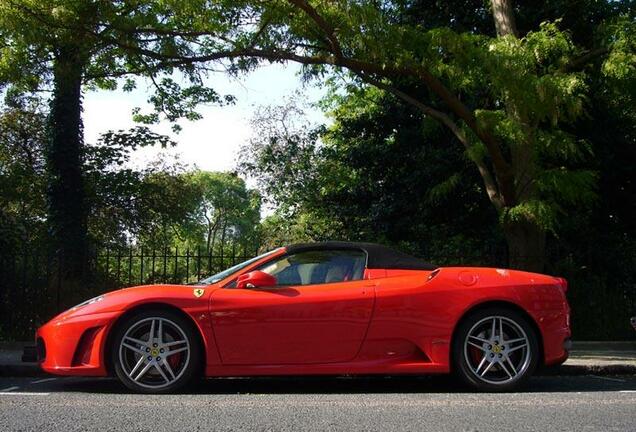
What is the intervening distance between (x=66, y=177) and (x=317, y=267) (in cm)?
874

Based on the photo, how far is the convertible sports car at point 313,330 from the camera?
570cm

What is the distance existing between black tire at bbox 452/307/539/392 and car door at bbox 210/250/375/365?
91 cm

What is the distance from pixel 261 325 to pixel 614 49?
7.51m

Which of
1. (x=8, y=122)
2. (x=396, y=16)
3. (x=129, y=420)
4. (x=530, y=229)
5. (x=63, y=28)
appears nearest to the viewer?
(x=129, y=420)

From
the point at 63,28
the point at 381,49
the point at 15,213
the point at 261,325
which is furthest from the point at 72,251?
the point at 261,325

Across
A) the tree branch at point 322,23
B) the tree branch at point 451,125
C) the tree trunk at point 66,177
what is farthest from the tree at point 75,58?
the tree branch at point 451,125

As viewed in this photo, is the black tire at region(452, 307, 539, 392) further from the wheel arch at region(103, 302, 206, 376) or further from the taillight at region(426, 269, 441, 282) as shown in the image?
the wheel arch at region(103, 302, 206, 376)

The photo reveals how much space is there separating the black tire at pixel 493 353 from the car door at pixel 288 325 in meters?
0.91

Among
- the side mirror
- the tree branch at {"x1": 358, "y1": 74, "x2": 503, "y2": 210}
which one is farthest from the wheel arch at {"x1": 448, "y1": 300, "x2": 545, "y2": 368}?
the tree branch at {"x1": 358, "y1": 74, "x2": 503, "y2": 210}

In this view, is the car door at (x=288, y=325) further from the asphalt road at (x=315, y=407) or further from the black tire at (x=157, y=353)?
the asphalt road at (x=315, y=407)

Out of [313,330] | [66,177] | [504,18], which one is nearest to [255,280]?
[313,330]

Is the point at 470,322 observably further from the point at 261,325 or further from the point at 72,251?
the point at 72,251

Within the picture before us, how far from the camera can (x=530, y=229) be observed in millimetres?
11055

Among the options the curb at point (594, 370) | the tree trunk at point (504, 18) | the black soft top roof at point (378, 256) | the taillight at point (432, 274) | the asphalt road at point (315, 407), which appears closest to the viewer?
the asphalt road at point (315, 407)
